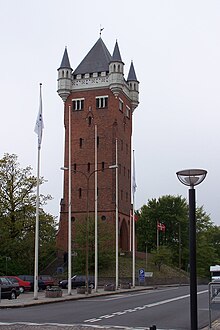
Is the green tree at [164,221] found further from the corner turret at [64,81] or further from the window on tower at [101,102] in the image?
the corner turret at [64,81]

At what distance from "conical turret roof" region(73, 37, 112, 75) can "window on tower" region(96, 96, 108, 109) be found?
440 cm

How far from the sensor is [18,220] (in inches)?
2400

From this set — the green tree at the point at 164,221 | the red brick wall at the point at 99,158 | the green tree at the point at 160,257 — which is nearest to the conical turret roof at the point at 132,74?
the red brick wall at the point at 99,158

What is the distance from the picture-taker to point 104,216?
262 ft

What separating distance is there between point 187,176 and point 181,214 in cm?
8707

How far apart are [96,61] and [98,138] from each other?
12609mm

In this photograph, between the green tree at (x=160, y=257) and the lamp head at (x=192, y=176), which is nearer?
the lamp head at (x=192, y=176)

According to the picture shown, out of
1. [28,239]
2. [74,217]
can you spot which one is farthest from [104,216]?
[28,239]

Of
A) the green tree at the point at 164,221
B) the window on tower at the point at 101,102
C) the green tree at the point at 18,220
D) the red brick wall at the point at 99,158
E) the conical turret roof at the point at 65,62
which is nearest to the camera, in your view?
the green tree at the point at 18,220

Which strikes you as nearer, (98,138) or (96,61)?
(98,138)

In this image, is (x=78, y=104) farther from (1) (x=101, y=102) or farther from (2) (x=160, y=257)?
(2) (x=160, y=257)

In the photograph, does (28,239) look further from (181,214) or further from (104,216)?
(181,214)

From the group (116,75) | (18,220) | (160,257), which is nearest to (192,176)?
(18,220)

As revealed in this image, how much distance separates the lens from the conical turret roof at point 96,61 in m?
85.8
